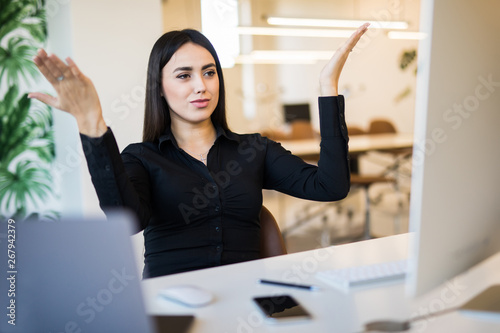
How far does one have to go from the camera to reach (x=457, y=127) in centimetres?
76

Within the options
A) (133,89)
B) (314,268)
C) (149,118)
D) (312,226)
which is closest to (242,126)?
(312,226)

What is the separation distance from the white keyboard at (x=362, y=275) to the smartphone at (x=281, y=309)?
137 millimetres

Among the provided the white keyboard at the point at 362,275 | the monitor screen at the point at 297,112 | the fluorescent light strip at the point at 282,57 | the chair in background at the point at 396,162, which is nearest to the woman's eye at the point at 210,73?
the white keyboard at the point at 362,275

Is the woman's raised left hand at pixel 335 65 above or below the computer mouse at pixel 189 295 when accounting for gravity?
above

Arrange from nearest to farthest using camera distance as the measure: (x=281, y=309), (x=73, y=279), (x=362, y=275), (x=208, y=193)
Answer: (x=73, y=279), (x=281, y=309), (x=362, y=275), (x=208, y=193)

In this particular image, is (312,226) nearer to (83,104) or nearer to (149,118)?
(149,118)

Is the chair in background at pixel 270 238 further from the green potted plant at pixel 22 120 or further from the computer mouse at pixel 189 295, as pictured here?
the green potted plant at pixel 22 120

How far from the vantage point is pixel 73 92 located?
43.1 inches

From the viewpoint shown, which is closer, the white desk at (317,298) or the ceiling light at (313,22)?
the white desk at (317,298)

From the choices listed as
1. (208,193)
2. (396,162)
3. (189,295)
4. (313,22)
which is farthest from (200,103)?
(396,162)

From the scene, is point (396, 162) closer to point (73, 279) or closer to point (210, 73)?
point (210, 73)

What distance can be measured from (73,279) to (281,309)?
41cm

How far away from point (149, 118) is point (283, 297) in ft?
3.02

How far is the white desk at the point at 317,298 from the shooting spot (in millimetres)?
843
